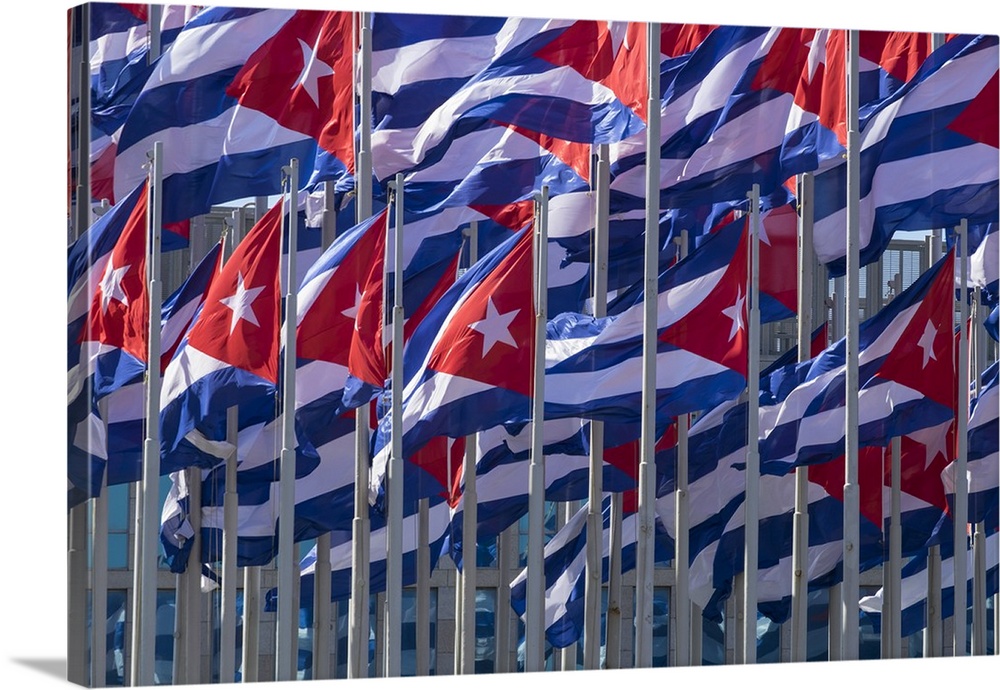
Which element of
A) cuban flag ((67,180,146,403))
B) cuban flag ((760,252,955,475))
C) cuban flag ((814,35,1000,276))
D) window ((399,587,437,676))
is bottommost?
window ((399,587,437,676))

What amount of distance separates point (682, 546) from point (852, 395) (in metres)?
2.09

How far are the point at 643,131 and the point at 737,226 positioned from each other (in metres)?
1.25

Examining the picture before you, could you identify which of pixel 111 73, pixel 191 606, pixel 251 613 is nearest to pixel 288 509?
pixel 251 613

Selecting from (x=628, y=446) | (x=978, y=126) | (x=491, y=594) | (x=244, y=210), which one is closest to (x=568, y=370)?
(x=628, y=446)

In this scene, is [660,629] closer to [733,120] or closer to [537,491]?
[537,491]

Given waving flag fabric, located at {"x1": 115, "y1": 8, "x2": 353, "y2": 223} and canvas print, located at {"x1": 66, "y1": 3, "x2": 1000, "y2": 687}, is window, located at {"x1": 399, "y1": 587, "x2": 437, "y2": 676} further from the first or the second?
waving flag fabric, located at {"x1": 115, "y1": 8, "x2": 353, "y2": 223}

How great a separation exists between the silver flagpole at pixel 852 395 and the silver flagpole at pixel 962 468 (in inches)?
39.2

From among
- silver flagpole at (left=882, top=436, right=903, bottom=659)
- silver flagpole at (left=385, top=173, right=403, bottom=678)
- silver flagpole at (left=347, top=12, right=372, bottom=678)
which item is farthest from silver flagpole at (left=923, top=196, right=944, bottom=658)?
silver flagpole at (left=347, top=12, right=372, bottom=678)

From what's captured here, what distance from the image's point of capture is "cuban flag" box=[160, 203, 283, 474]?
16.2 metres

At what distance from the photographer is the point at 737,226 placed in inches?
702

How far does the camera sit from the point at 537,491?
1698cm

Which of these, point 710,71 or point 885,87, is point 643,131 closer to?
point 710,71

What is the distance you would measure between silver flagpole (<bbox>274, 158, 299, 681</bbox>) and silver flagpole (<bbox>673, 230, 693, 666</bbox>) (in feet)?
11.1

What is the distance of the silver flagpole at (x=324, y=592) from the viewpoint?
16312 mm
